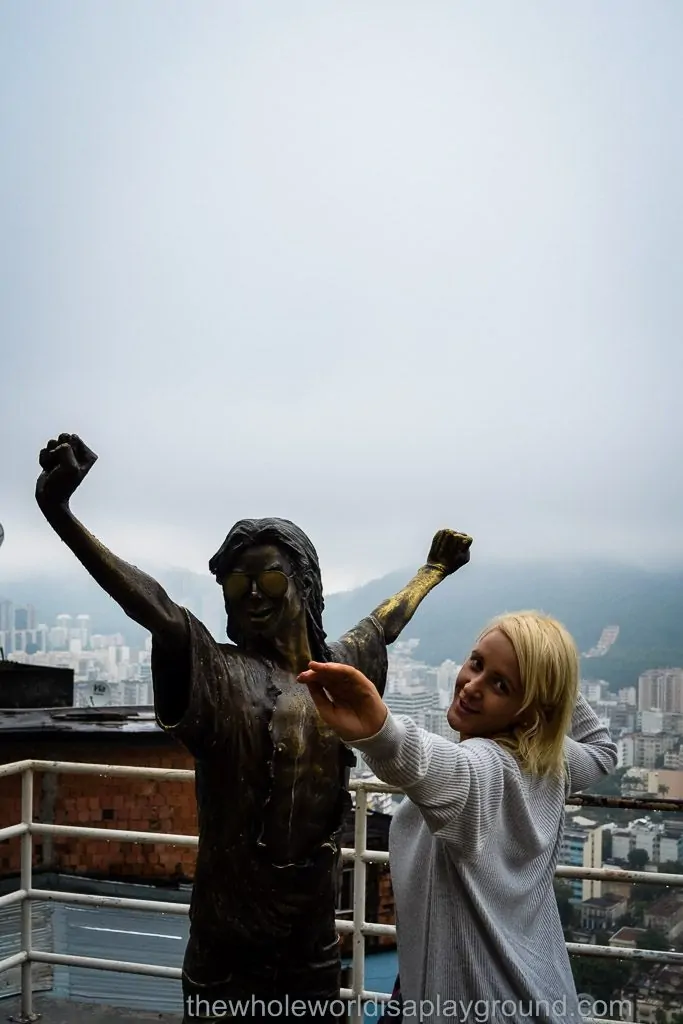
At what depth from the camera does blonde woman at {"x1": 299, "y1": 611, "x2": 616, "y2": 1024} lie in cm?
153

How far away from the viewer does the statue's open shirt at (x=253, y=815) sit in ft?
7.46

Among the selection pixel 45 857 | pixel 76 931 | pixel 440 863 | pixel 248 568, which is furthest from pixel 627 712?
pixel 45 857

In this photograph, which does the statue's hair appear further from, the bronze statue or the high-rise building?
the high-rise building

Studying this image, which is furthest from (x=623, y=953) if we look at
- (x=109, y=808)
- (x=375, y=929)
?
(x=109, y=808)

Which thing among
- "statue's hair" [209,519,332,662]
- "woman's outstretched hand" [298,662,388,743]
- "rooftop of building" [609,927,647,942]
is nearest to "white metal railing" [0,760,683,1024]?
"rooftop of building" [609,927,647,942]

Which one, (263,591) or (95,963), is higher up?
(263,591)

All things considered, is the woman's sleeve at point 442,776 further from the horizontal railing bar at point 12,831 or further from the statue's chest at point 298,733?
the horizontal railing bar at point 12,831

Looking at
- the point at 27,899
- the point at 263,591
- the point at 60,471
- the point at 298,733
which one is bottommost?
the point at 27,899

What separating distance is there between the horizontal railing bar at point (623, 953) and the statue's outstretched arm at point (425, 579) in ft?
3.34

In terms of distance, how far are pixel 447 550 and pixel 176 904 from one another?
149 centimetres

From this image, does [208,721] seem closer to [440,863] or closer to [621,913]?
[440,863]

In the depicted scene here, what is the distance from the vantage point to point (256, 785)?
90.1 inches

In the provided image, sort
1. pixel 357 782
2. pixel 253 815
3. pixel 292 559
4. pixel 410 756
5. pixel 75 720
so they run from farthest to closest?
pixel 75 720 → pixel 357 782 → pixel 292 559 → pixel 253 815 → pixel 410 756

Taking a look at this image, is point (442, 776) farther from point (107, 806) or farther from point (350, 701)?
point (107, 806)
